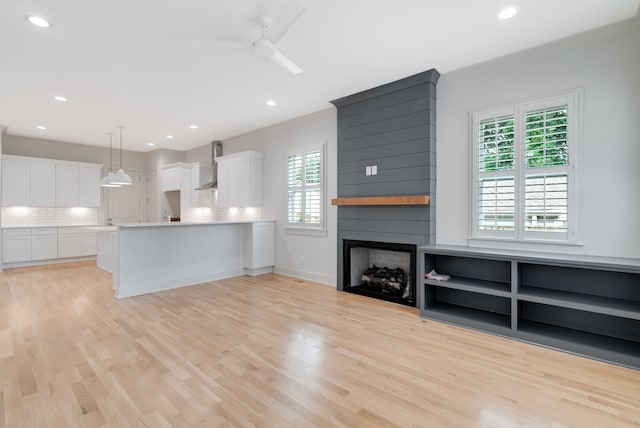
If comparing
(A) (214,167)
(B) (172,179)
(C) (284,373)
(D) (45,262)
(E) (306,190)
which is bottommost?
(C) (284,373)

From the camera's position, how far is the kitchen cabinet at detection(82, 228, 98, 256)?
24.9 ft

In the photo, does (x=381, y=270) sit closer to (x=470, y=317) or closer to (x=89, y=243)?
(x=470, y=317)

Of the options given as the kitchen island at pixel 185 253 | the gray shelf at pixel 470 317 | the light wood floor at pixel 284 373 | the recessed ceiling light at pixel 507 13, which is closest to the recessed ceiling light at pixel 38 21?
the kitchen island at pixel 185 253

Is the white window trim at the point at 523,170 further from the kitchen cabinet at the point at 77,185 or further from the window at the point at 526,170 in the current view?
the kitchen cabinet at the point at 77,185

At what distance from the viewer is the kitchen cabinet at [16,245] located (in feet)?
21.4

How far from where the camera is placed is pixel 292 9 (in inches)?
93.7

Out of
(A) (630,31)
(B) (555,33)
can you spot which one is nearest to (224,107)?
(B) (555,33)

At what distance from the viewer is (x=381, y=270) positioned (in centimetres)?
474

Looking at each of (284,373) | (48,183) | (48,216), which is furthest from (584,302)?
(48,216)

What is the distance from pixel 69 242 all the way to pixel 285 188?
562 cm

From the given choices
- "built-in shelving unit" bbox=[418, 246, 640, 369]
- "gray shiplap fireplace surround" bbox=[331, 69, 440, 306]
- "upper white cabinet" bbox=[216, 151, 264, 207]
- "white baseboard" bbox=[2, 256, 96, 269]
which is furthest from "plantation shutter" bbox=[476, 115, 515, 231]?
"white baseboard" bbox=[2, 256, 96, 269]

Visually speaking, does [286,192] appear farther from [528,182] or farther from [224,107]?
[528,182]

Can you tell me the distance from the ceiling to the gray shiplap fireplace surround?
28cm

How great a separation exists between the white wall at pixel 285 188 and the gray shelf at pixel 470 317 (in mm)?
1921
